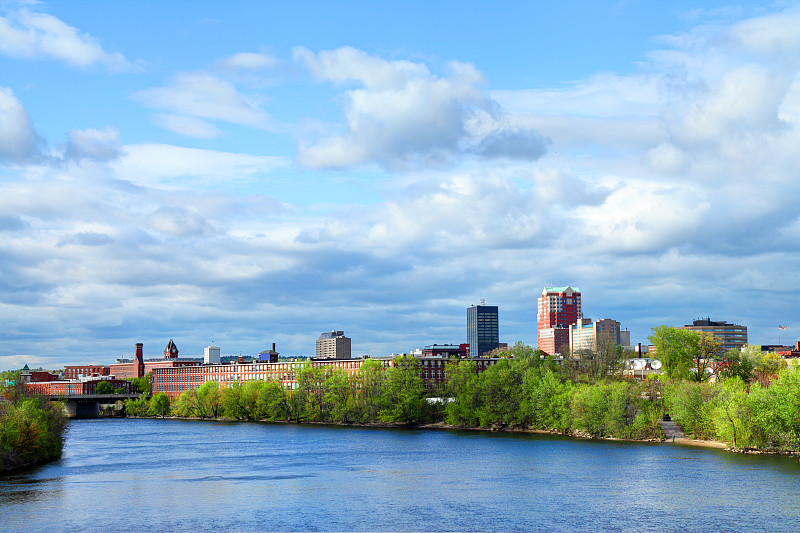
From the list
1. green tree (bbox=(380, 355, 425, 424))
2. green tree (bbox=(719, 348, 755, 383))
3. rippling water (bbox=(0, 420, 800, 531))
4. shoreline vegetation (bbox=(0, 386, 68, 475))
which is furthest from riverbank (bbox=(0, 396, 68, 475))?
green tree (bbox=(719, 348, 755, 383))

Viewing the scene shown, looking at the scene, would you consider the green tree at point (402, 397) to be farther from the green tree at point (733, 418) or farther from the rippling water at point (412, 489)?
the green tree at point (733, 418)

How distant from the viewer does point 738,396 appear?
110062mm

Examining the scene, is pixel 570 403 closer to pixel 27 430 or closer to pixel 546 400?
pixel 546 400

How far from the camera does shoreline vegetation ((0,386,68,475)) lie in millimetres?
93625

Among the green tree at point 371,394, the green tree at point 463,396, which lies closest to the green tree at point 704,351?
the green tree at point 463,396

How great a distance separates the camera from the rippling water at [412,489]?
64375 millimetres

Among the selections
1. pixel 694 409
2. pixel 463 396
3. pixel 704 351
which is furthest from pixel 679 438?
pixel 463 396

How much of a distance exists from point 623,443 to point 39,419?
8132 cm

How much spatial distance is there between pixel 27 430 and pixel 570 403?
8515 cm

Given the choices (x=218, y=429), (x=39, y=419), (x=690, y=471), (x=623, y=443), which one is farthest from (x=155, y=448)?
(x=690, y=471)

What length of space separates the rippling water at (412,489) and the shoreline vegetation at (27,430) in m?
2.65

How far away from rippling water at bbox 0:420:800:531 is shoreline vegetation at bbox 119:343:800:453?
634 centimetres

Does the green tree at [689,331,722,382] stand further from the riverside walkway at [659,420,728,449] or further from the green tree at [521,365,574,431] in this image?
the green tree at [521,365,574,431]

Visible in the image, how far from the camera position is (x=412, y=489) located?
81.3 metres
